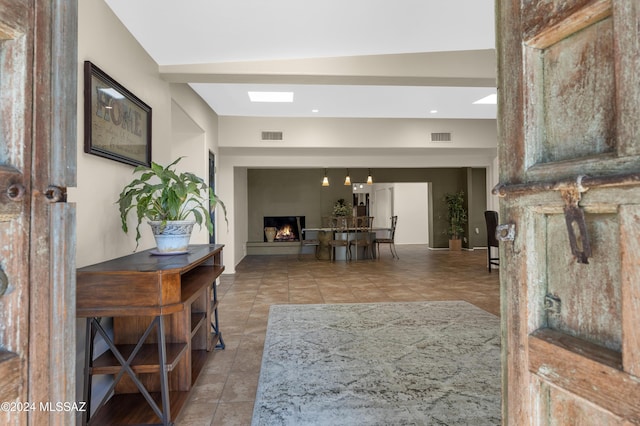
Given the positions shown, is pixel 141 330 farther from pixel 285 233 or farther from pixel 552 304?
pixel 285 233

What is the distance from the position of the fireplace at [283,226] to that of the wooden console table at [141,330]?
7.93 m

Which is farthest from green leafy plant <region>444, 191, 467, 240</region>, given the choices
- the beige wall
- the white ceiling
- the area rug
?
the beige wall

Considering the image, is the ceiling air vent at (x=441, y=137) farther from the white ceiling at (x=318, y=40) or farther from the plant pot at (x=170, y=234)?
the plant pot at (x=170, y=234)

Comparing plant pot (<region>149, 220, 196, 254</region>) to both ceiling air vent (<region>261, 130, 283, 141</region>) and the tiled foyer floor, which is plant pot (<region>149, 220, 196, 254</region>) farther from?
ceiling air vent (<region>261, 130, 283, 141</region>)

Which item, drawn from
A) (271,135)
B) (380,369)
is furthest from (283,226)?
(380,369)

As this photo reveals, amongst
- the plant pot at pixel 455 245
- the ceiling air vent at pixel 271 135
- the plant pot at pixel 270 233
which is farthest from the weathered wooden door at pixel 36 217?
the plant pot at pixel 455 245

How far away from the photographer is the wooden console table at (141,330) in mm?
1679

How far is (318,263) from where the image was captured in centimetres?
819

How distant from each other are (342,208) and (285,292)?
18.4 feet

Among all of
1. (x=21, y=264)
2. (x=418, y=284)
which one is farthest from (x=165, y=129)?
(x=418, y=284)

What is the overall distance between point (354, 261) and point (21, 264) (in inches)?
313

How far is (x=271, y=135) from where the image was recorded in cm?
621

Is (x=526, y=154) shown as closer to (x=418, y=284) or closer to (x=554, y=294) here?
(x=554, y=294)

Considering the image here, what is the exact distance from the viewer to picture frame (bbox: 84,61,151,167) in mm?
2018
